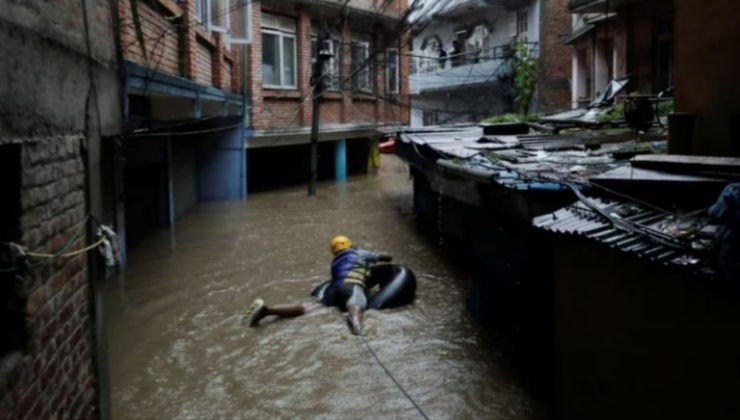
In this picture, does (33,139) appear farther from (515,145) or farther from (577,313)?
(515,145)

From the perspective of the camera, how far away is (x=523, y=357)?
6.25 metres

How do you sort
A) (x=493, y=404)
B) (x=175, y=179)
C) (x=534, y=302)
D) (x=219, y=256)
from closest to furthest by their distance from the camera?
(x=493, y=404)
(x=534, y=302)
(x=219, y=256)
(x=175, y=179)

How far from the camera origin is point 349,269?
26.9ft

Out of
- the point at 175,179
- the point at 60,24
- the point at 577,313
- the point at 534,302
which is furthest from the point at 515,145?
the point at 175,179

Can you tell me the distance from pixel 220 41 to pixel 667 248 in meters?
11.4

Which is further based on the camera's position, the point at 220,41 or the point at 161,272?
the point at 220,41

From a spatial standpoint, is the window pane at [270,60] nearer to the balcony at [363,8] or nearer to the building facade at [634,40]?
the balcony at [363,8]

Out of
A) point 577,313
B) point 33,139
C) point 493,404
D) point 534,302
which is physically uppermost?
point 33,139

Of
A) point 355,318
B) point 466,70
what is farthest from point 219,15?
point 466,70

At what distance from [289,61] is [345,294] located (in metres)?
12.3

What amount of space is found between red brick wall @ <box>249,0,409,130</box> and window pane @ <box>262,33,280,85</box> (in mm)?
465

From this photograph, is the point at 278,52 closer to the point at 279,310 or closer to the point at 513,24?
the point at 279,310

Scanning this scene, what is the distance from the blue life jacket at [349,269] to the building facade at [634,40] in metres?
7.71

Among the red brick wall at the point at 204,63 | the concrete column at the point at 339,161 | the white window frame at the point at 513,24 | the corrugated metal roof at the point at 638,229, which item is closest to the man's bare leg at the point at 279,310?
the corrugated metal roof at the point at 638,229
